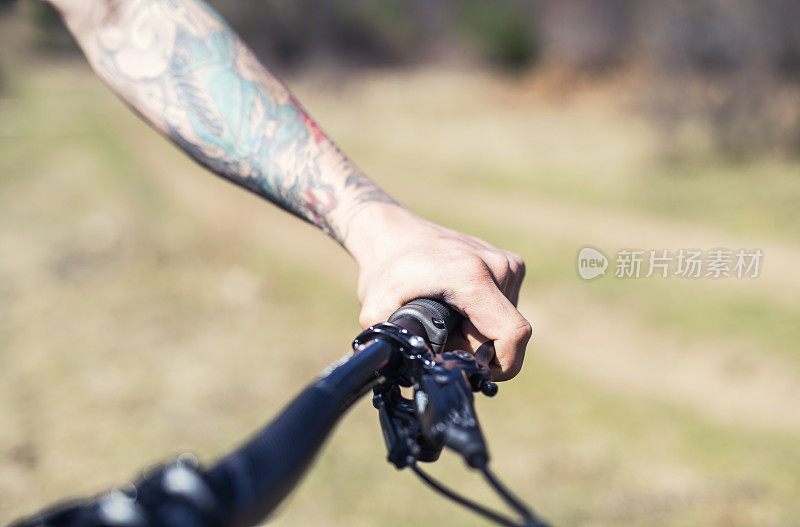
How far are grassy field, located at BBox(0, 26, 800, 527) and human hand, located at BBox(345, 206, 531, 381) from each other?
366 cm

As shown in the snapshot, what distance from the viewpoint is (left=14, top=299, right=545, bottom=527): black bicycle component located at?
95 cm

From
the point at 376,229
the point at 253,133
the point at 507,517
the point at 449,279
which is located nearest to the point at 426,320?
the point at 449,279

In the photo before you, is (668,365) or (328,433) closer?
(328,433)

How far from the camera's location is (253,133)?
2354 mm

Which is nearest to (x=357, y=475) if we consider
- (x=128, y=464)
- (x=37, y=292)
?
(x=128, y=464)

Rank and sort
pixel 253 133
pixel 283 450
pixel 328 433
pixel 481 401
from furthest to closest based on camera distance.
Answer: pixel 481 401, pixel 253 133, pixel 328 433, pixel 283 450

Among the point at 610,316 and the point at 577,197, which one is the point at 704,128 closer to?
the point at 577,197

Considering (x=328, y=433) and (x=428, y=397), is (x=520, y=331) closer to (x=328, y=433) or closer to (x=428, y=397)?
(x=428, y=397)

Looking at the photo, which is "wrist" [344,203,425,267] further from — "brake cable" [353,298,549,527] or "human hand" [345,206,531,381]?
"brake cable" [353,298,549,527]

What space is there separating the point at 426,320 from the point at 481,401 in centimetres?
588

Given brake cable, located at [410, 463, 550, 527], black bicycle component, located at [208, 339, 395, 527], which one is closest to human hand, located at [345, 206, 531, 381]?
black bicycle component, located at [208, 339, 395, 527]

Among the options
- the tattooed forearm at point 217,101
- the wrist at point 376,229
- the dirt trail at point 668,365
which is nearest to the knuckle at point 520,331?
the wrist at point 376,229

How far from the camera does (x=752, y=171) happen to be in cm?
1505

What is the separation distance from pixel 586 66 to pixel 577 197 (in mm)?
15820
